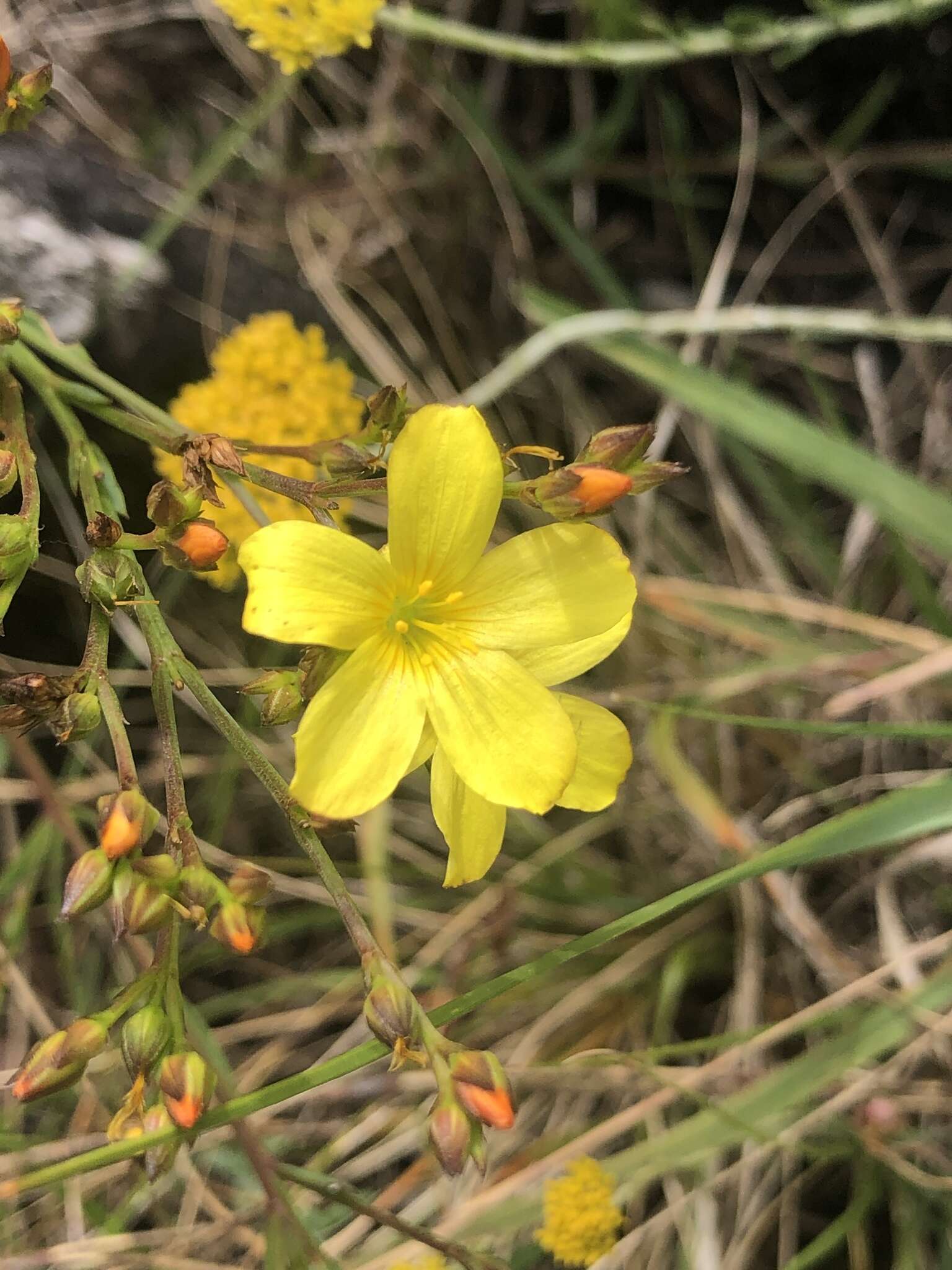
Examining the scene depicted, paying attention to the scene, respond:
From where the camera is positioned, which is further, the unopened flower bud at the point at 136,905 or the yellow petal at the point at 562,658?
the yellow petal at the point at 562,658

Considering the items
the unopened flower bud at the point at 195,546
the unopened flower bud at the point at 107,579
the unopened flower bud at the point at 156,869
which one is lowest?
the unopened flower bud at the point at 156,869

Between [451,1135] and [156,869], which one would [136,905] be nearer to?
[156,869]

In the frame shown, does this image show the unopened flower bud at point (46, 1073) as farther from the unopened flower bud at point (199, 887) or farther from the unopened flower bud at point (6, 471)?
the unopened flower bud at point (6, 471)

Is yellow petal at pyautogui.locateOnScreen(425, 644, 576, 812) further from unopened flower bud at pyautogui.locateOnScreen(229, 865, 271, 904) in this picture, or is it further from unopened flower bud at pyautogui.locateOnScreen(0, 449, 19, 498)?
unopened flower bud at pyautogui.locateOnScreen(0, 449, 19, 498)

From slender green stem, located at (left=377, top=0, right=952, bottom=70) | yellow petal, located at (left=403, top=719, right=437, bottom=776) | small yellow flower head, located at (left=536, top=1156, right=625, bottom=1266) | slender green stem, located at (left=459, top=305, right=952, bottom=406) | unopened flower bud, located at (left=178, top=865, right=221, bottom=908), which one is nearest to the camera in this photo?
unopened flower bud, located at (left=178, top=865, right=221, bottom=908)

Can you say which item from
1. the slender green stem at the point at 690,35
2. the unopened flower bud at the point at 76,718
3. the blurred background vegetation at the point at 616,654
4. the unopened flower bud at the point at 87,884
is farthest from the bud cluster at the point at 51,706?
the slender green stem at the point at 690,35

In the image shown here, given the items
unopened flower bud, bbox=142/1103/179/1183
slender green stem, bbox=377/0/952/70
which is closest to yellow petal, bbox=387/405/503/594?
unopened flower bud, bbox=142/1103/179/1183
